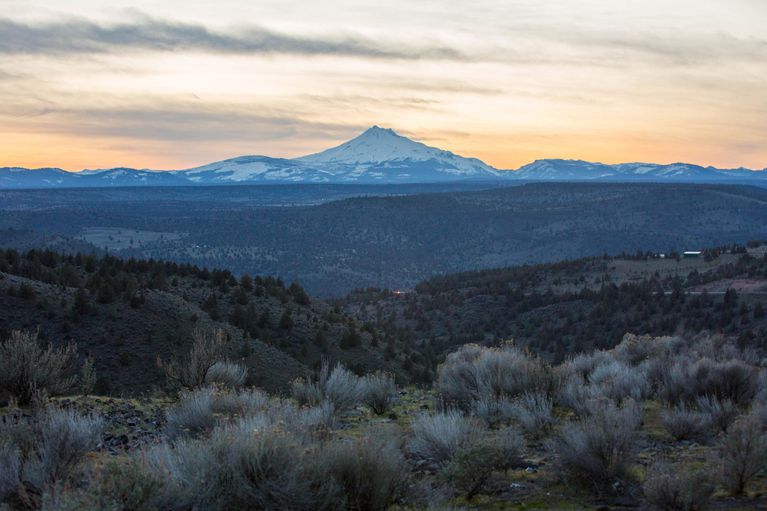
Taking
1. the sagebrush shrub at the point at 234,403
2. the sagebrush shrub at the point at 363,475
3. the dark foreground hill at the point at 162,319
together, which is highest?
the sagebrush shrub at the point at 363,475

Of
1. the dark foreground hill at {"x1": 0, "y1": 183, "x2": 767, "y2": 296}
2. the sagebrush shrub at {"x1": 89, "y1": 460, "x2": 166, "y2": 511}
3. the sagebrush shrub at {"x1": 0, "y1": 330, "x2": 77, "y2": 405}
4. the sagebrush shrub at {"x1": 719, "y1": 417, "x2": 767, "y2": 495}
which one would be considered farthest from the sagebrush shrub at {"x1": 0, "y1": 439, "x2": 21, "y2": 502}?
the dark foreground hill at {"x1": 0, "y1": 183, "x2": 767, "y2": 296}

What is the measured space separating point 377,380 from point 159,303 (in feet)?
39.9

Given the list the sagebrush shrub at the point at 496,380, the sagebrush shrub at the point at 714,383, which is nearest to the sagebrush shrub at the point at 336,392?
the sagebrush shrub at the point at 496,380

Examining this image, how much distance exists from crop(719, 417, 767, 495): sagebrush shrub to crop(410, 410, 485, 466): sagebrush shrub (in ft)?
8.88

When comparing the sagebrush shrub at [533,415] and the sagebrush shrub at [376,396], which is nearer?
the sagebrush shrub at [533,415]

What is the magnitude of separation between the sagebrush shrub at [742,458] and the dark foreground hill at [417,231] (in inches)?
3827

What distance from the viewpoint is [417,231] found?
161 meters

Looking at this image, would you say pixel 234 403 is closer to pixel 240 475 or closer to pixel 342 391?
pixel 342 391

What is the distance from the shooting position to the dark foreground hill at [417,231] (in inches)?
5059

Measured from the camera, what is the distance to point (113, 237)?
15550cm

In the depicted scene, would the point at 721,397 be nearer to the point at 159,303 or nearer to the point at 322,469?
the point at 322,469

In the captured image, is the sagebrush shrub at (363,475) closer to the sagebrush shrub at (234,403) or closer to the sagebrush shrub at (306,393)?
the sagebrush shrub at (234,403)

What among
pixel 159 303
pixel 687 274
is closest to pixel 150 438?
pixel 159 303

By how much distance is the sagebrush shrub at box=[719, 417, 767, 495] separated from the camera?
7.98 metres
